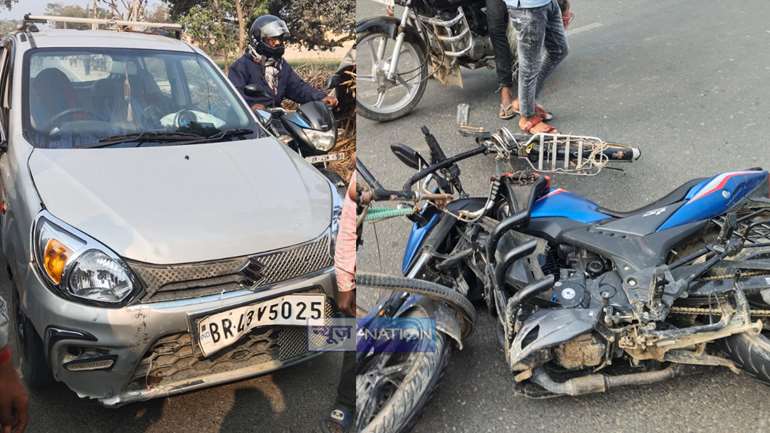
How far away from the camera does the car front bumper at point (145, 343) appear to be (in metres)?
1.87

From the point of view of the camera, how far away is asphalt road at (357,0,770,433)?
7.36 ft

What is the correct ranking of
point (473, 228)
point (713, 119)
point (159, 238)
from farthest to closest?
point (713, 119), point (473, 228), point (159, 238)

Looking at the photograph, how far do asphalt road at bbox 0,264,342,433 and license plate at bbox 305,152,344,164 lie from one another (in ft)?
2.09

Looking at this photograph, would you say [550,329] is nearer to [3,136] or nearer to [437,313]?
[437,313]

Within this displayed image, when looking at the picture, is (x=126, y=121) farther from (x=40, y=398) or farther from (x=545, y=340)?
(x=545, y=340)

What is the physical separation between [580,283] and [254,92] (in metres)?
1.41

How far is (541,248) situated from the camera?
2623 millimetres

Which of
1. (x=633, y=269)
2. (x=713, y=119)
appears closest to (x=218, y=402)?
(x=633, y=269)

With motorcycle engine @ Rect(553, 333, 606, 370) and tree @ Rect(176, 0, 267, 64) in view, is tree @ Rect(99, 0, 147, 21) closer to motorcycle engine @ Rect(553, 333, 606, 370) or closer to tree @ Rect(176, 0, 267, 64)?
tree @ Rect(176, 0, 267, 64)

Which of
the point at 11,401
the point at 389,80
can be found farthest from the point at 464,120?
the point at 11,401

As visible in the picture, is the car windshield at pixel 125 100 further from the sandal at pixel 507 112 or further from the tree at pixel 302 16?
the sandal at pixel 507 112

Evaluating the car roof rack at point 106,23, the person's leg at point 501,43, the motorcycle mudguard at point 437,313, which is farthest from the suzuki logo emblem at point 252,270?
the person's leg at point 501,43

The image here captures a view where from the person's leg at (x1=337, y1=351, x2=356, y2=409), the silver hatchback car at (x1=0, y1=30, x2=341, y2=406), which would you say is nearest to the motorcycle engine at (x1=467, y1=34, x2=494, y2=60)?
the silver hatchback car at (x1=0, y1=30, x2=341, y2=406)

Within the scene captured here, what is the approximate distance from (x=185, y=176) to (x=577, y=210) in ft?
4.84
